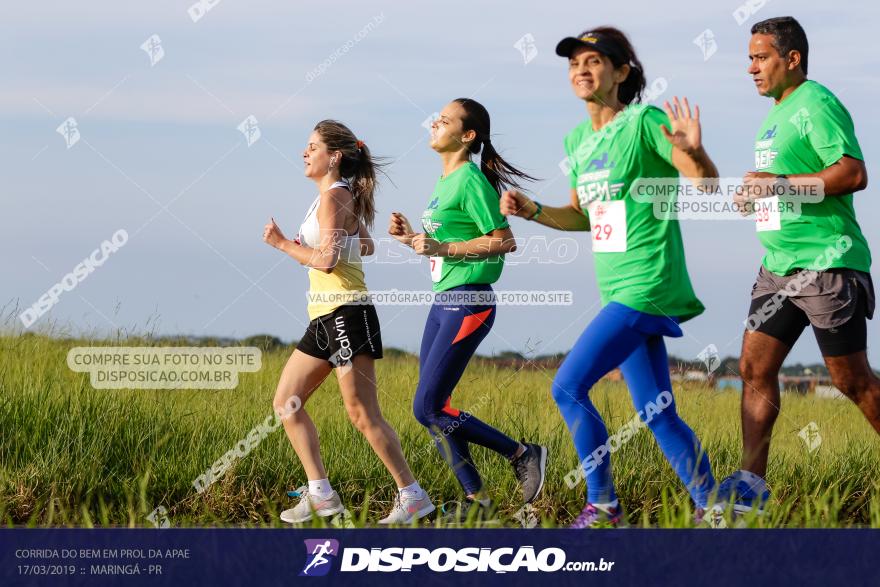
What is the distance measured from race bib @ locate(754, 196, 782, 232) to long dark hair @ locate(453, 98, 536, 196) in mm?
1191

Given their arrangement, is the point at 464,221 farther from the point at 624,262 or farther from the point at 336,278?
the point at 624,262

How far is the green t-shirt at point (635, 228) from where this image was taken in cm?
475

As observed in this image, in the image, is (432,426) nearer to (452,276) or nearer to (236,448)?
(452,276)

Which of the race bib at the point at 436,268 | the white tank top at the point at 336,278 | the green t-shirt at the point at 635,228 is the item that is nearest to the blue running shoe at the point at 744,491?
the green t-shirt at the point at 635,228

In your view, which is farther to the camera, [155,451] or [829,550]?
[155,451]

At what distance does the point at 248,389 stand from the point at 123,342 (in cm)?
103

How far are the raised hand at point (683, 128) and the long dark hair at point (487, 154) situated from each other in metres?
1.26

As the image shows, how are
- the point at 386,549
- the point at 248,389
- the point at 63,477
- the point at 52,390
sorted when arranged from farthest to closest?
the point at 248,389 < the point at 52,390 < the point at 63,477 < the point at 386,549

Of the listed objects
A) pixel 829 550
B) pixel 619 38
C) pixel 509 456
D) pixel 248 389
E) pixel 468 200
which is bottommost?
pixel 829 550

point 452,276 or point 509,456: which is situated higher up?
point 452,276

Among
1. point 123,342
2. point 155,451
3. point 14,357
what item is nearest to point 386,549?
point 155,451

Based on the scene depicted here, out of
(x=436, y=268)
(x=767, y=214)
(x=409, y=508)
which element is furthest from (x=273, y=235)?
(x=767, y=214)

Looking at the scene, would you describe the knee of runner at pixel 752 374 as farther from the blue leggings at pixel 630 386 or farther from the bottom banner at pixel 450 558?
the bottom banner at pixel 450 558

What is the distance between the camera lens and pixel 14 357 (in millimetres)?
8062
